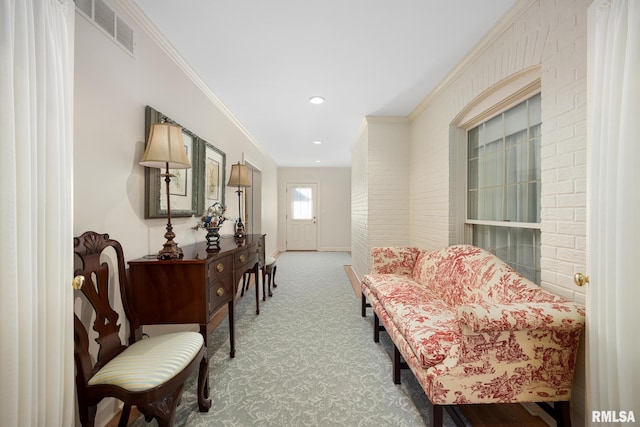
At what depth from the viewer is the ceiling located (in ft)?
5.53

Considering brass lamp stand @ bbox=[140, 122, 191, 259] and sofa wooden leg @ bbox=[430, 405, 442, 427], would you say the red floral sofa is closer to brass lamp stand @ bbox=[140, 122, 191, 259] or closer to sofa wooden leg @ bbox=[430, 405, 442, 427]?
sofa wooden leg @ bbox=[430, 405, 442, 427]

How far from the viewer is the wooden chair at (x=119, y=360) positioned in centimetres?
111

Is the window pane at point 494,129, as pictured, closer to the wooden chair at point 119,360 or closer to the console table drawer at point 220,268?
the console table drawer at point 220,268

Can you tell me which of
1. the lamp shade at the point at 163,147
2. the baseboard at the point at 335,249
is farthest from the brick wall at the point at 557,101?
the baseboard at the point at 335,249

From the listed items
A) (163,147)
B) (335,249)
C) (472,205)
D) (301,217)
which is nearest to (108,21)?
(163,147)

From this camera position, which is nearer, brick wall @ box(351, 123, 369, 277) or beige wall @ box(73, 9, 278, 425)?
beige wall @ box(73, 9, 278, 425)

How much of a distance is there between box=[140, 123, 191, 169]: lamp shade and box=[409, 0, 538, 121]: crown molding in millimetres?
2328

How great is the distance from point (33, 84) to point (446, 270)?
2.59 m

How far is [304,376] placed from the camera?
1.85 metres

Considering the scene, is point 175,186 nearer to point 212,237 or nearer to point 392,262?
point 212,237

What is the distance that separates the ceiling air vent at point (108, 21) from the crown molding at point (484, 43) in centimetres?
247

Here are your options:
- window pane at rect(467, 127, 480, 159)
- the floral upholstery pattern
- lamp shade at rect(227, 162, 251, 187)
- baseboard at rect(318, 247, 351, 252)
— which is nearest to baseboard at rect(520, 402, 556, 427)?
the floral upholstery pattern

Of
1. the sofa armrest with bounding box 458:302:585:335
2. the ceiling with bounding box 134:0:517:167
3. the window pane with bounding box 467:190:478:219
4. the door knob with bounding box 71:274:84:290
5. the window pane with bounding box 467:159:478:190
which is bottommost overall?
the sofa armrest with bounding box 458:302:585:335

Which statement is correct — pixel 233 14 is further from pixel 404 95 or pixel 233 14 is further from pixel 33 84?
pixel 404 95
